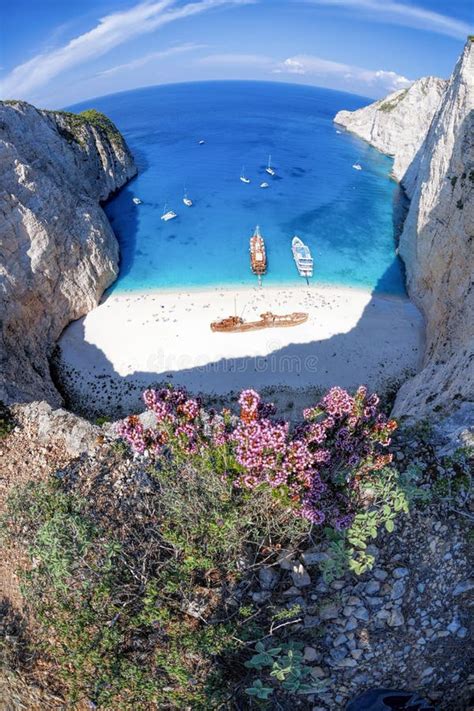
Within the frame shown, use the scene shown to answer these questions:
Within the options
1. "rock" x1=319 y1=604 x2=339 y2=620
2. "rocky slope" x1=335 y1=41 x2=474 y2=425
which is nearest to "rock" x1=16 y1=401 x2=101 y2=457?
"rock" x1=319 y1=604 x2=339 y2=620

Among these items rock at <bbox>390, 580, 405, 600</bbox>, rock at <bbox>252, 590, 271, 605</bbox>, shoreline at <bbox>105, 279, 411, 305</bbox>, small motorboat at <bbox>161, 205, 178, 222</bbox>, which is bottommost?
shoreline at <bbox>105, 279, 411, 305</bbox>

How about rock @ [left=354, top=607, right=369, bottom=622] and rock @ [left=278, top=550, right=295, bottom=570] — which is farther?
rock @ [left=278, top=550, right=295, bottom=570]

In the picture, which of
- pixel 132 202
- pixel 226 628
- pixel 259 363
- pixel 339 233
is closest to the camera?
pixel 226 628

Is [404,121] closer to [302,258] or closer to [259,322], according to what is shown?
[302,258]

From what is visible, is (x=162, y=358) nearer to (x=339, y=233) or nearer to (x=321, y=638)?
(x=321, y=638)

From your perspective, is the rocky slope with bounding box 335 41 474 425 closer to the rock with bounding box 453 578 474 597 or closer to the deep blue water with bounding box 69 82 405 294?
the rock with bounding box 453 578 474 597

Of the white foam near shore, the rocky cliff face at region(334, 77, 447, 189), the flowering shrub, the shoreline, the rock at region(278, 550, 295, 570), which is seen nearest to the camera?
the flowering shrub

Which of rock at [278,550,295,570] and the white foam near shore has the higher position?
rock at [278,550,295,570]

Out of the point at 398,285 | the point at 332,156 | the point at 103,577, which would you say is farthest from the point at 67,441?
the point at 332,156
